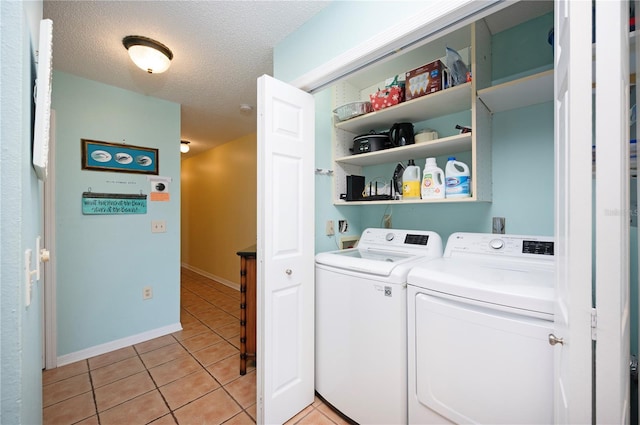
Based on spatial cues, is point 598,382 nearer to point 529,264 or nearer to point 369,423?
point 529,264

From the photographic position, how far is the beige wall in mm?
4156

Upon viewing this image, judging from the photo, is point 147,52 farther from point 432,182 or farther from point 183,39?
point 432,182

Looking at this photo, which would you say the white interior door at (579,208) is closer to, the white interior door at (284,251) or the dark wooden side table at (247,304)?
the white interior door at (284,251)

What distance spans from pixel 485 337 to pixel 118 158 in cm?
318

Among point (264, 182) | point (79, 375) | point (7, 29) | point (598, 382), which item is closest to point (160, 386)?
point (79, 375)

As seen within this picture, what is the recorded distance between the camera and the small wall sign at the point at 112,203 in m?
2.39

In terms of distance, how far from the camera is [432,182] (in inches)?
62.2

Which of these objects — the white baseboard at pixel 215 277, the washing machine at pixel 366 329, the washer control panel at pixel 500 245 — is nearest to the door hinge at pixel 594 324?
the washing machine at pixel 366 329

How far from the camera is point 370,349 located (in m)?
1.41

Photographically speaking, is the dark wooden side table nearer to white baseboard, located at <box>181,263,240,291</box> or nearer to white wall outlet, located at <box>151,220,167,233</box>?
white wall outlet, located at <box>151,220,167,233</box>

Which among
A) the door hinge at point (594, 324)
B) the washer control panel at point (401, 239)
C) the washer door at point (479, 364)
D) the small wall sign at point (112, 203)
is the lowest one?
the washer door at point (479, 364)


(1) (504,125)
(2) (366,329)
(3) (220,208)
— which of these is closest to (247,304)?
(2) (366,329)

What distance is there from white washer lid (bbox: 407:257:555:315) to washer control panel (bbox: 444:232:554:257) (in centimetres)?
6

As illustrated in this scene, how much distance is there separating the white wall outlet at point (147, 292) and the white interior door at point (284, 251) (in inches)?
74.5
